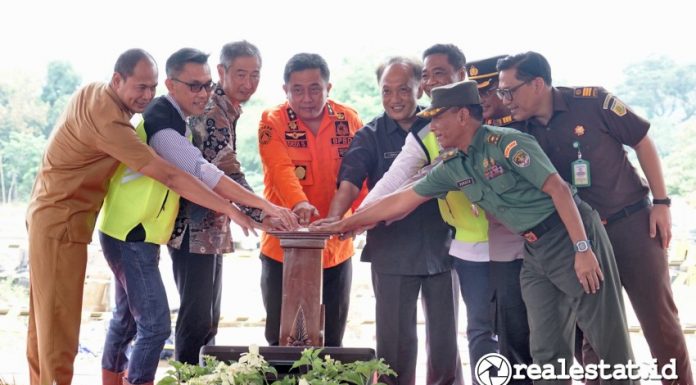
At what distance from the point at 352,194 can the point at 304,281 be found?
1.77 ft

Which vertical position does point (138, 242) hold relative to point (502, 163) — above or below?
below

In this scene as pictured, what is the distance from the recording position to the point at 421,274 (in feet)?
11.2

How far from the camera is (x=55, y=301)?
3266mm

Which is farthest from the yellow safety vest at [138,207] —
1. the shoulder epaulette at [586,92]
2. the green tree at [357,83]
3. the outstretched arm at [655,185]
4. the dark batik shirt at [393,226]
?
the green tree at [357,83]

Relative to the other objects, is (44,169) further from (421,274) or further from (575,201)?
(575,201)

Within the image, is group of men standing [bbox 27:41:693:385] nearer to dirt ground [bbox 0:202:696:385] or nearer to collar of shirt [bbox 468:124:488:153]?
collar of shirt [bbox 468:124:488:153]

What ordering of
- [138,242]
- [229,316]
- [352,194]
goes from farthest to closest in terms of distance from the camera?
[229,316], [352,194], [138,242]

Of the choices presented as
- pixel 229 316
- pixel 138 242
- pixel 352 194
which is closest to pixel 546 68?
pixel 352 194

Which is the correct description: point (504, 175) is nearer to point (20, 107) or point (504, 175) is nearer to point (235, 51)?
point (235, 51)

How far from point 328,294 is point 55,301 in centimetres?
119

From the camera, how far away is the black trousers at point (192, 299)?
3398 millimetres

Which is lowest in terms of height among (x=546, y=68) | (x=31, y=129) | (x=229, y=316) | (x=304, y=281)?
(x=229, y=316)

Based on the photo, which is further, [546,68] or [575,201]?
[546,68]

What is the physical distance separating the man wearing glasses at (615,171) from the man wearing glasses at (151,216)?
1.12 meters
